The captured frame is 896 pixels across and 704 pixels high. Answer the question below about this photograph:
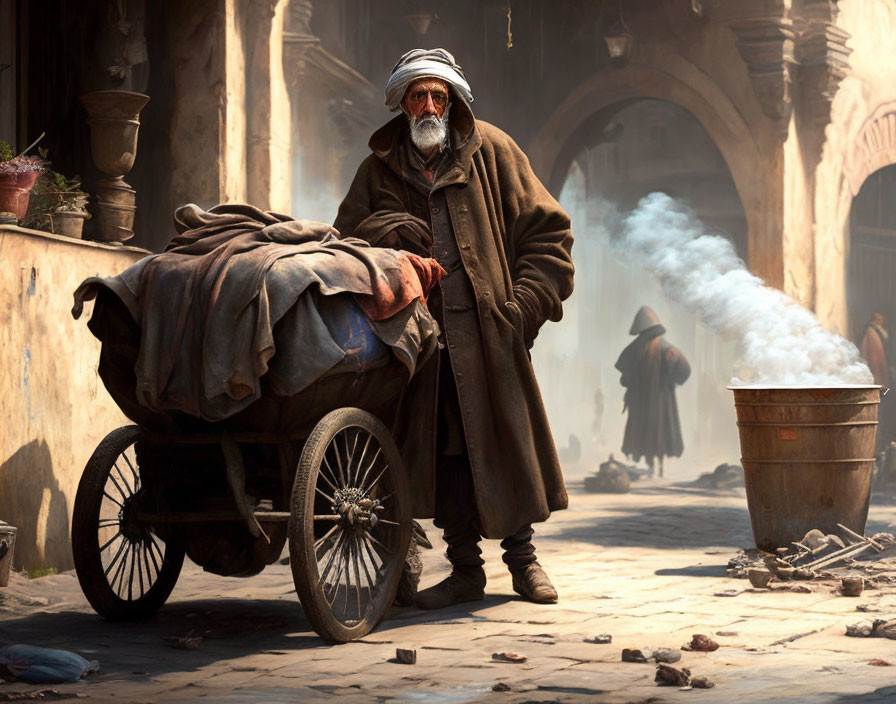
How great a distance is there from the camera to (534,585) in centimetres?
568

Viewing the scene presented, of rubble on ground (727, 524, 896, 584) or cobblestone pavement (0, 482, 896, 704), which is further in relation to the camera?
rubble on ground (727, 524, 896, 584)

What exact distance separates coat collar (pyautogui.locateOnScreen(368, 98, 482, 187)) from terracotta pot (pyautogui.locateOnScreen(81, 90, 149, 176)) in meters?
2.50

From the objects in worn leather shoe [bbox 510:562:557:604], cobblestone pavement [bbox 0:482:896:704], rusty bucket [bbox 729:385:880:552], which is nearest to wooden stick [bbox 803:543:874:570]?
rusty bucket [bbox 729:385:880:552]

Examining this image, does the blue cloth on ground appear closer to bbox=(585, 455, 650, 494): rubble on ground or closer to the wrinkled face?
the wrinkled face

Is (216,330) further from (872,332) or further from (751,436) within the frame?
(872,332)

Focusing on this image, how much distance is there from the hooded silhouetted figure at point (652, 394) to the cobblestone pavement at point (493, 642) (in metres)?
8.70

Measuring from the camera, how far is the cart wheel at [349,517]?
4582 millimetres

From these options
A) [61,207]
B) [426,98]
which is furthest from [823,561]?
[61,207]

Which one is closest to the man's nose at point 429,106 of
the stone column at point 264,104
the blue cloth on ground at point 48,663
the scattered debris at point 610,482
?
the blue cloth on ground at point 48,663

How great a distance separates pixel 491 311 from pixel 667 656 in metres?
1.77

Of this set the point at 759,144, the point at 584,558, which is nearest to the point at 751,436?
the point at 584,558

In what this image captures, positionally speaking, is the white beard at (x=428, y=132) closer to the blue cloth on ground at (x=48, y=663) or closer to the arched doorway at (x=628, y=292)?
the blue cloth on ground at (x=48, y=663)

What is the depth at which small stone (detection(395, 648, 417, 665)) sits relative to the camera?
14.4ft

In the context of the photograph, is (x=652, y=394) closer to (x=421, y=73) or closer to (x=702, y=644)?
(x=421, y=73)
